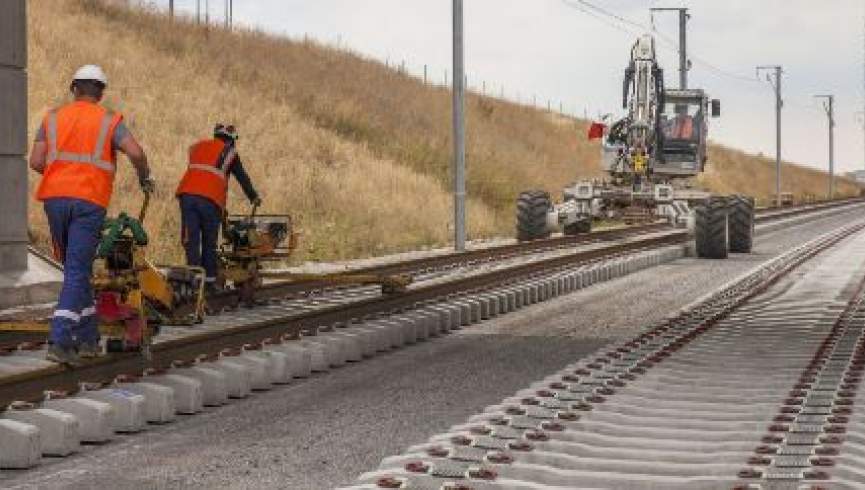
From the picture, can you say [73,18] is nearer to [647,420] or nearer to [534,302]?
[534,302]

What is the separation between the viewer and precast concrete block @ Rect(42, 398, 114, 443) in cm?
837

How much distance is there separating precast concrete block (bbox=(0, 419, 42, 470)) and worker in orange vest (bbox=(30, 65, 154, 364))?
178 centimetres

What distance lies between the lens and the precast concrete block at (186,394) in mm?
9422

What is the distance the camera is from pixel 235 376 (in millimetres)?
10094

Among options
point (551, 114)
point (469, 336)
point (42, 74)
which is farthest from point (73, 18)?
point (551, 114)

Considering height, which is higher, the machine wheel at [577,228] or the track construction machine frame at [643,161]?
the track construction machine frame at [643,161]

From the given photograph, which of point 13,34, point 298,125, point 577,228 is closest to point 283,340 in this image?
point 13,34

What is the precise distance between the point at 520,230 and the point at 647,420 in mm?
22376

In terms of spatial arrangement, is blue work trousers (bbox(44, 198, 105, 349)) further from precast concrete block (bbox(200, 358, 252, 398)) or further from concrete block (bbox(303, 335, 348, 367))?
concrete block (bbox(303, 335, 348, 367))

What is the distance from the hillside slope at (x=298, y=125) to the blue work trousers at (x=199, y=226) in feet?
30.2

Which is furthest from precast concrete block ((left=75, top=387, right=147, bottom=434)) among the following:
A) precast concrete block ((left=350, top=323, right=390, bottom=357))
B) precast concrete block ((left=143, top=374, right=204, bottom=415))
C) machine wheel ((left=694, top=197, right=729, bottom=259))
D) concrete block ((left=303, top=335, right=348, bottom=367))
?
machine wheel ((left=694, top=197, right=729, bottom=259))

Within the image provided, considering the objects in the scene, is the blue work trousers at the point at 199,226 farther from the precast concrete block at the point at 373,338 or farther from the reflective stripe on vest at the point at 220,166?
the precast concrete block at the point at 373,338

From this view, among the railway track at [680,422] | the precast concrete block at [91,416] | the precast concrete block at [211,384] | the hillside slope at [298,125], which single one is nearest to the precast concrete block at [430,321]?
the railway track at [680,422]

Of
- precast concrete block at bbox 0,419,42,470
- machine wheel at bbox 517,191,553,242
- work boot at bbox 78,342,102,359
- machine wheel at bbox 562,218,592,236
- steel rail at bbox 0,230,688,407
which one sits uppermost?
machine wheel at bbox 517,191,553,242
